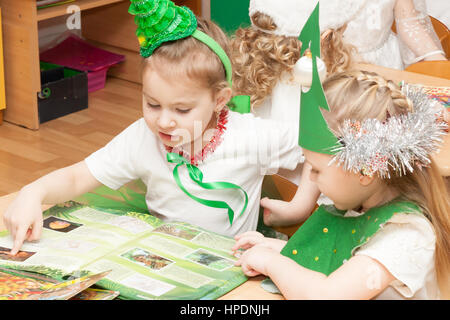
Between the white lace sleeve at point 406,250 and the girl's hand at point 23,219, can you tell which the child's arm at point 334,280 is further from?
the girl's hand at point 23,219

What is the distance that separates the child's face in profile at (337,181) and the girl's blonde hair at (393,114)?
4cm

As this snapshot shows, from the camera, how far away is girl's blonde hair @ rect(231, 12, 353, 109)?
5.37ft

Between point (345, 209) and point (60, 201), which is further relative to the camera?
point (60, 201)

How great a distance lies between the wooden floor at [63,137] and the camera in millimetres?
2566

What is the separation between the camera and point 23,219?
43.8 inches

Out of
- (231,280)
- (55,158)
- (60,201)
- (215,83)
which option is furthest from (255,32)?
(55,158)

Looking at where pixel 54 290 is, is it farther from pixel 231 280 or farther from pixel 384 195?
pixel 384 195

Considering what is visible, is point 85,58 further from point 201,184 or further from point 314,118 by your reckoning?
point 314,118

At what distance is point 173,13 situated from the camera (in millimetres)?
1172

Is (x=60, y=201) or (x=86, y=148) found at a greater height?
(x=60, y=201)

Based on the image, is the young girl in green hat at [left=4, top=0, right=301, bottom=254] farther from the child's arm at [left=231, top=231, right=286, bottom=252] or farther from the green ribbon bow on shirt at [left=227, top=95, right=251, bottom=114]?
the child's arm at [left=231, top=231, right=286, bottom=252]

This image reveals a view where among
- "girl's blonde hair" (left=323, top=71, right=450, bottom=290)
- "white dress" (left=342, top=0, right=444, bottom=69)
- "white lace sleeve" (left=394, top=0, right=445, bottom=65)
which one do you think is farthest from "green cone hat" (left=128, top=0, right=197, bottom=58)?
"white lace sleeve" (left=394, top=0, right=445, bottom=65)

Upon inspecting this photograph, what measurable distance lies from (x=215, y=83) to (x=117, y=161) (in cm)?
26

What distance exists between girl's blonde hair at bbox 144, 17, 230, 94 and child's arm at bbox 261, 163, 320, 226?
9.9 inches
